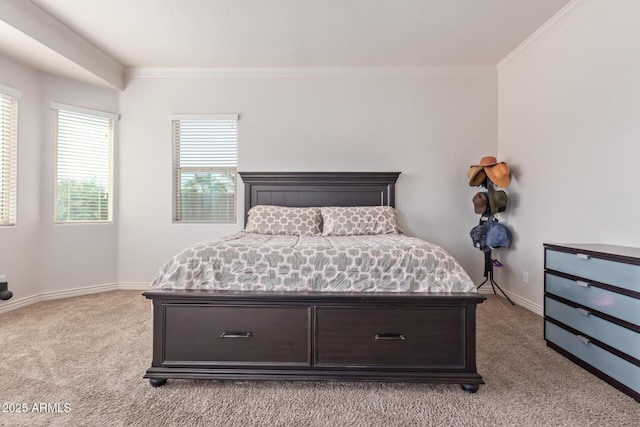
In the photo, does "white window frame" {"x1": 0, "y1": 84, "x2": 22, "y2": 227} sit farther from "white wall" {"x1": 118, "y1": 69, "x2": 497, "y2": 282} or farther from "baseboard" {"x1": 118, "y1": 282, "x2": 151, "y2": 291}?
"baseboard" {"x1": 118, "y1": 282, "x2": 151, "y2": 291}

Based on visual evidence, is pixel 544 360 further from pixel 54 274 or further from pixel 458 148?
pixel 54 274

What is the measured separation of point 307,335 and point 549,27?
333cm

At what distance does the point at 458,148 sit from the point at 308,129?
5.85ft

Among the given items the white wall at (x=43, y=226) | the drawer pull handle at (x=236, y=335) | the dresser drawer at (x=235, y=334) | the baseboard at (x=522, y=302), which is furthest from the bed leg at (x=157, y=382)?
the baseboard at (x=522, y=302)

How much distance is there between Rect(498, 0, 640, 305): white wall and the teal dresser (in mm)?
447

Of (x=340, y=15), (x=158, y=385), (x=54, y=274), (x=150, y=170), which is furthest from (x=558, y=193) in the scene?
(x=54, y=274)

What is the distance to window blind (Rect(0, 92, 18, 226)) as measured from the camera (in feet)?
9.25

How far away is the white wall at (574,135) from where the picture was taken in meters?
2.00

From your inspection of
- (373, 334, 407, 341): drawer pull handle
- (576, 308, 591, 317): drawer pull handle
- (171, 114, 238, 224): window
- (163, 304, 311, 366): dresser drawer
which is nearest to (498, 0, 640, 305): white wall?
(576, 308, 591, 317): drawer pull handle

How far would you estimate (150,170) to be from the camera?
356 centimetres

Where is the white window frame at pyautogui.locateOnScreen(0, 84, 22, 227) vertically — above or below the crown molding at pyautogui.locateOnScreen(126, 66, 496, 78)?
below

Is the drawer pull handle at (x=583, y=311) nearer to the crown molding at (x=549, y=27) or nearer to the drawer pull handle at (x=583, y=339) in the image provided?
the drawer pull handle at (x=583, y=339)

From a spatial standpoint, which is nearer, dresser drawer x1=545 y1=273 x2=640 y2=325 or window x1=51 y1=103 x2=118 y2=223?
dresser drawer x1=545 y1=273 x2=640 y2=325

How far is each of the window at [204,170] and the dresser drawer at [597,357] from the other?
318 centimetres
